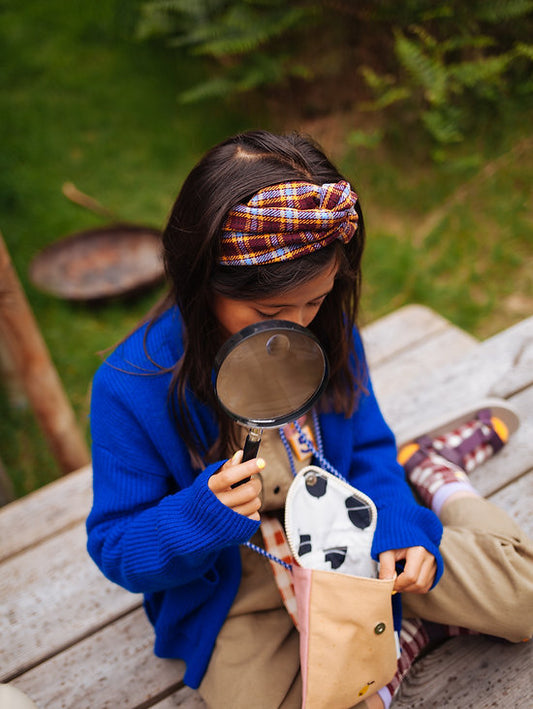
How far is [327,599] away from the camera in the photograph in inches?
55.4

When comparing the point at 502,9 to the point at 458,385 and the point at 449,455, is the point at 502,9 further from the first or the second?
the point at 449,455

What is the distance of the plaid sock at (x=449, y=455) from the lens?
205 centimetres

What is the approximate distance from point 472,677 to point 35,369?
2.18 metres

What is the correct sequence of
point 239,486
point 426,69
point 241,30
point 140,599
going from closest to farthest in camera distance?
point 239,486 → point 140,599 → point 426,69 → point 241,30

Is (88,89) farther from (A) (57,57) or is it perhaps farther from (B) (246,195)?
(B) (246,195)

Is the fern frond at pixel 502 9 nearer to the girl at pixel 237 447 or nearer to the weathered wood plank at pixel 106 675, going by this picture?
the girl at pixel 237 447

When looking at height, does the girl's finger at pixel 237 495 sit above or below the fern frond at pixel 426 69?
→ below

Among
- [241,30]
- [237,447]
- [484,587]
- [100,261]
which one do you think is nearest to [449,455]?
[484,587]

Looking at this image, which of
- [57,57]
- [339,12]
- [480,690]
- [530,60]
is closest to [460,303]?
[530,60]

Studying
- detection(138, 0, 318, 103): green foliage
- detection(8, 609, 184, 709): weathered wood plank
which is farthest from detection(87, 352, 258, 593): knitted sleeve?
detection(138, 0, 318, 103): green foliage

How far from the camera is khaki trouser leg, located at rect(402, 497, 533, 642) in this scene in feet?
5.24

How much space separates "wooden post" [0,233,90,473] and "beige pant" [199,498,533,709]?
1547 millimetres

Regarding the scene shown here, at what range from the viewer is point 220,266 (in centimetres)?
131

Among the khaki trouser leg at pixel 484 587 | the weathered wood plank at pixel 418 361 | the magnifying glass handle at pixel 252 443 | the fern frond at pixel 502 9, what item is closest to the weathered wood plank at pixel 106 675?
the khaki trouser leg at pixel 484 587
